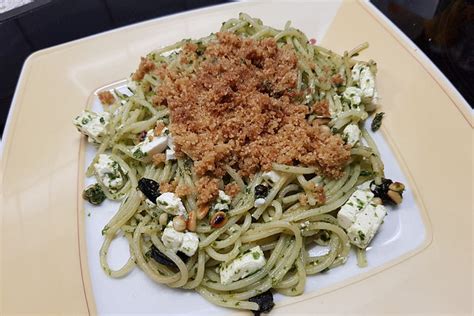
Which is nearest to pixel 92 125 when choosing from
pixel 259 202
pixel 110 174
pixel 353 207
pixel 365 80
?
pixel 110 174

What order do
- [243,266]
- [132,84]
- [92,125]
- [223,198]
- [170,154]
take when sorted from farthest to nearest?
[132,84] < [92,125] < [170,154] < [223,198] < [243,266]

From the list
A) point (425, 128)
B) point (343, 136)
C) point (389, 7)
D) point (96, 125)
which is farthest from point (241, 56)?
point (389, 7)

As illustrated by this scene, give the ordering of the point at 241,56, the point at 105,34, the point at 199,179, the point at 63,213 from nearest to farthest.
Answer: the point at 199,179 → the point at 63,213 → the point at 241,56 → the point at 105,34

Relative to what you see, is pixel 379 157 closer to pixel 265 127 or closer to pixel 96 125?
pixel 265 127

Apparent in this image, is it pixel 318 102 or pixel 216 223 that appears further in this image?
pixel 318 102

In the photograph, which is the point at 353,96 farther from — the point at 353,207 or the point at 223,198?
the point at 223,198

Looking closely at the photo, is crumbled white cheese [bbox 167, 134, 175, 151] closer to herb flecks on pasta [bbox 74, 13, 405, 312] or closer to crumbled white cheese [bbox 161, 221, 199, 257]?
herb flecks on pasta [bbox 74, 13, 405, 312]
